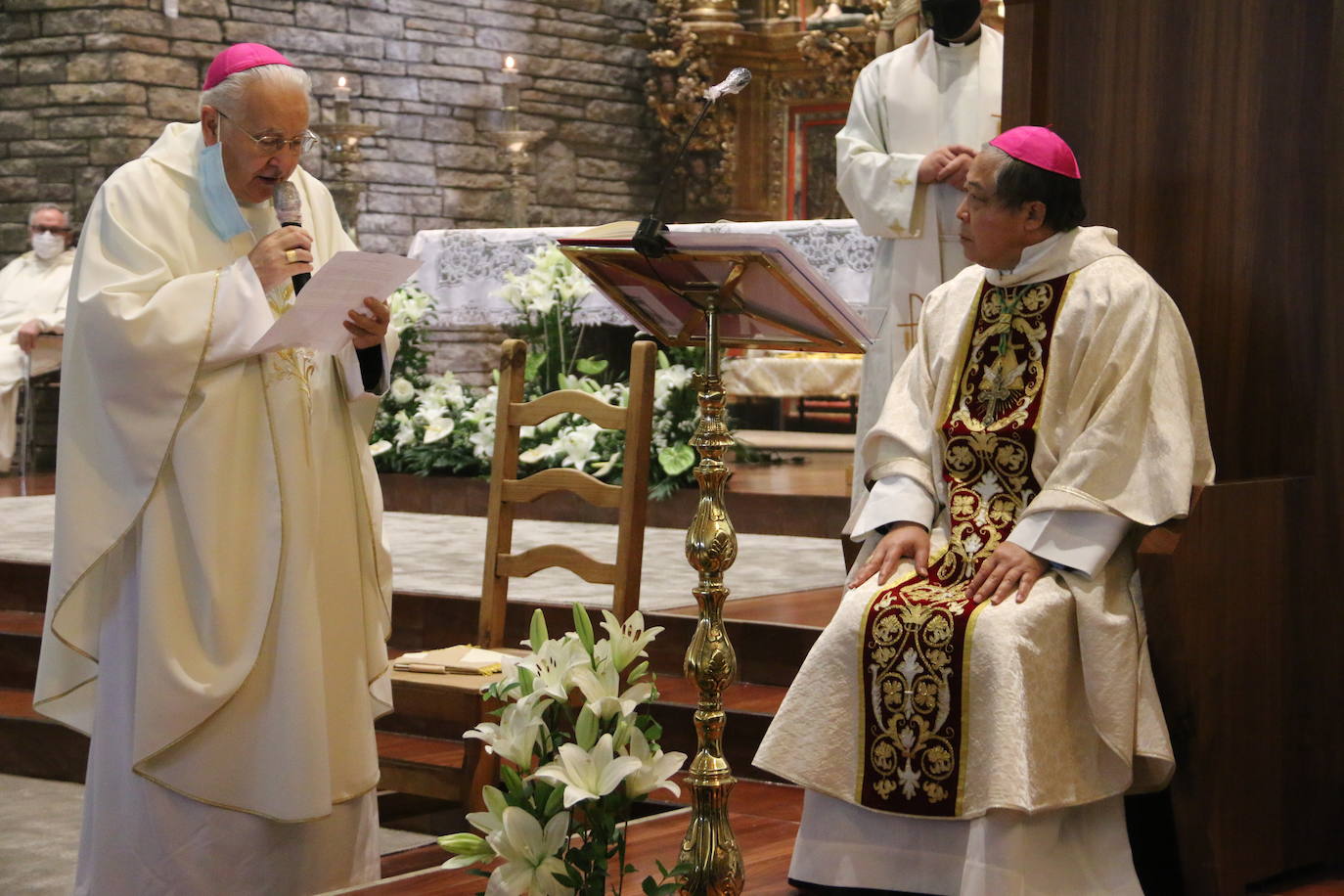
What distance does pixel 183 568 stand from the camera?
116 inches

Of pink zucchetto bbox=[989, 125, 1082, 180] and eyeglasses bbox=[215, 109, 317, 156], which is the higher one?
pink zucchetto bbox=[989, 125, 1082, 180]

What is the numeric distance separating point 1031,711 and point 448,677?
1.28 m

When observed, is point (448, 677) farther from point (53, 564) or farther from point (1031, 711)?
point (1031, 711)

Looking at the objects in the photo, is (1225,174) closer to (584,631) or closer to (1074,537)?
(1074,537)

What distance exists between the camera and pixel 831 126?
37.1 ft

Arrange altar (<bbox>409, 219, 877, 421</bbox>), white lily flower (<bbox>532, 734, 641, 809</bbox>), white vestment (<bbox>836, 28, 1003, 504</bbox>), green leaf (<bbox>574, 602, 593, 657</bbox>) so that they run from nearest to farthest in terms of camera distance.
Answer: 1. white lily flower (<bbox>532, 734, 641, 809</bbox>)
2. green leaf (<bbox>574, 602, 593, 657</bbox>)
3. white vestment (<bbox>836, 28, 1003, 504</bbox>)
4. altar (<bbox>409, 219, 877, 421</bbox>)

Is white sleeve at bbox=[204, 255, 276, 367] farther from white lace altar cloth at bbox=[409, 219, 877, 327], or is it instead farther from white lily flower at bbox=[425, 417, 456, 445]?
white lace altar cloth at bbox=[409, 219, 877, 327]

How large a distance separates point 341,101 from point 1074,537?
813cm

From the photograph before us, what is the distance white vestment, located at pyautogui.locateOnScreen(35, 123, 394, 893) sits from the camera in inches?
114

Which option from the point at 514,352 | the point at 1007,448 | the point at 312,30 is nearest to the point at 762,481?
the point at 514,352

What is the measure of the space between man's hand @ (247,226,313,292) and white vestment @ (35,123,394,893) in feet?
0.07

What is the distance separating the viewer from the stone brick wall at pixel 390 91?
994 cm

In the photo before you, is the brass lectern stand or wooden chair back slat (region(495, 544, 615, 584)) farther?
wooden chair back slat (region(495, 544, 615, 584))

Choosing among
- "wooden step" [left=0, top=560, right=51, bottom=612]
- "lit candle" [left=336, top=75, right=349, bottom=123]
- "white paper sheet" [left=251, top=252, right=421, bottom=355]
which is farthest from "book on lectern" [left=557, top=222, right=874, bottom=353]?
"lit candle" [left=336, top=75, right=349, bottom=123]
